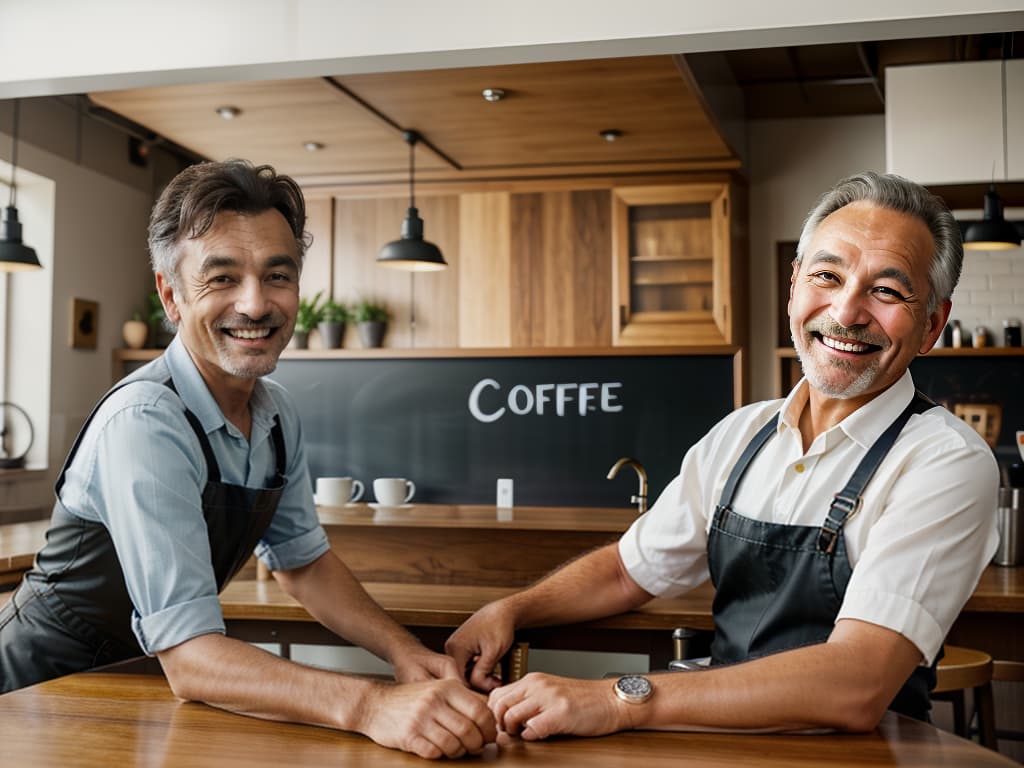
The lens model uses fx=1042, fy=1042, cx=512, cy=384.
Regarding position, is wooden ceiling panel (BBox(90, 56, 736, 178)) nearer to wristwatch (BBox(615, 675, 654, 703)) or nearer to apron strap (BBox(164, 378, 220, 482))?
apron strap (BBox(164, 378, 220, 482))

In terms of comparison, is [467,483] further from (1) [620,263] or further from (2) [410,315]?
(1) [620,263]

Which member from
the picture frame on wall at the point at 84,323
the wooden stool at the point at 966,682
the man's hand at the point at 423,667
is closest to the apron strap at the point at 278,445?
the man's hand at the point at 423,667

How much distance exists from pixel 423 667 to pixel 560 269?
4408 millimetres

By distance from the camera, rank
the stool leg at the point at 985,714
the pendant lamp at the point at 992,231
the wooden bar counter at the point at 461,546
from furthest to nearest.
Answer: the pendant lamp at the point at 992,231
the wooden bar counter at the point at 461,546
the stool leg at the point at 985,714

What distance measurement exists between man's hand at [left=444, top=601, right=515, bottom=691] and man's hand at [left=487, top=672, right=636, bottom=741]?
0.41m

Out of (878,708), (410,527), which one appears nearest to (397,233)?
(410,527)

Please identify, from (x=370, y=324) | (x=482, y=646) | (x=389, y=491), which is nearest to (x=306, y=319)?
(x=370, y=324)

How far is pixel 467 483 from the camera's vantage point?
6070 millimetres

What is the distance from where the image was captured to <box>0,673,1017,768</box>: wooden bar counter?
1.29 metres

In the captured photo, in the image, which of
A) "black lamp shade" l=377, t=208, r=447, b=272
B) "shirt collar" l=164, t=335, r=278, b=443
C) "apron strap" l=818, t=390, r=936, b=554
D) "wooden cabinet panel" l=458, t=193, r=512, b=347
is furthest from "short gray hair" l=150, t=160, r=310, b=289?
"wooden cabinet panel" l=458, t=193, r=512, b=347

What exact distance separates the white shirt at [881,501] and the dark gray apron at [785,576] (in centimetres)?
2

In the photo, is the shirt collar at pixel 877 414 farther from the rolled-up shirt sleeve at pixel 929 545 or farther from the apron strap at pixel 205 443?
the apron strap at pixel 205 443

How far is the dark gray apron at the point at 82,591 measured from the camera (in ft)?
6.02

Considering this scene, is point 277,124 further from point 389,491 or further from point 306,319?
point 389,491
